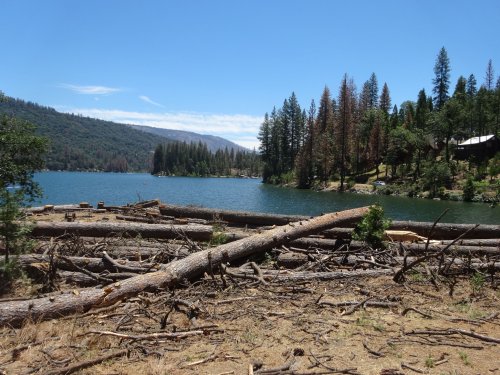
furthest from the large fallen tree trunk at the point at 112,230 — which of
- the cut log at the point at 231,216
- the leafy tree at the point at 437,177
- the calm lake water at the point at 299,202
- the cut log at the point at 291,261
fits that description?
the leafy tree at the point at 437,177

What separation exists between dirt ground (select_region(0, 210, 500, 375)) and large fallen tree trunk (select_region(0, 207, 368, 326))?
204mm

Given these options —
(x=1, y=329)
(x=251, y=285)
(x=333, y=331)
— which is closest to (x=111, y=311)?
(x=1, y=329)

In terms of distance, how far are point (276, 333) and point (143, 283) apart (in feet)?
9.46

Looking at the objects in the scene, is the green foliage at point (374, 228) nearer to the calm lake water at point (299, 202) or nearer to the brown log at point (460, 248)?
the brown log at point (460, 248)

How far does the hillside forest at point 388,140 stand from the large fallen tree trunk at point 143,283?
5427 cm

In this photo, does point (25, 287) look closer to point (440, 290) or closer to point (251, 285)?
point (251, 285)

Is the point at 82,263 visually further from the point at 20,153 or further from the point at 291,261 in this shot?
the point at 20,153

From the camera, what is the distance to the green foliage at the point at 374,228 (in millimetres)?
11674

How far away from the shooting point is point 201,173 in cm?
18262

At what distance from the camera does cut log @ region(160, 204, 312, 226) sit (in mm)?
16766

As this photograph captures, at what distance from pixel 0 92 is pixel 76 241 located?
12.0 meters

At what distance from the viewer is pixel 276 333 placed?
589cm

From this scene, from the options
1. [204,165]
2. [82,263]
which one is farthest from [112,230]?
[204,165]

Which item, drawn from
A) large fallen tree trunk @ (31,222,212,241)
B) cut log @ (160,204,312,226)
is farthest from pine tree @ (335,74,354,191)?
large fallen tree trunk @ (31,222,212,241)
